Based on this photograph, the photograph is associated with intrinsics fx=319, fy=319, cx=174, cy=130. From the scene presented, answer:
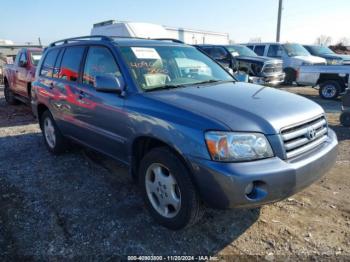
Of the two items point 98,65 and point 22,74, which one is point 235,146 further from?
point 22,74

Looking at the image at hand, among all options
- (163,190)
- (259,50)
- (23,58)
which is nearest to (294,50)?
(259,50)

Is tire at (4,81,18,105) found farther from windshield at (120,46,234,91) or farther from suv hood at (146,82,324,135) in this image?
suv hood at (146,82,324,135)

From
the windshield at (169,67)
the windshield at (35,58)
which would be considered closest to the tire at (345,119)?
the windshield at (169,67)

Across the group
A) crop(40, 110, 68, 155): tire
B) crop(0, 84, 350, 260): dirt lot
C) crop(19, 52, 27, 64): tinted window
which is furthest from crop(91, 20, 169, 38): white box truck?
crop(0, 84, 350, 260): dirt lot

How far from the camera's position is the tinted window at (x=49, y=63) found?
16.6 feet

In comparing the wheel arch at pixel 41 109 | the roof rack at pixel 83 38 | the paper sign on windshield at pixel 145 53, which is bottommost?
the wheel arch at pixel 41 109

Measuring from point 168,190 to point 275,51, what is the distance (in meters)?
14.0

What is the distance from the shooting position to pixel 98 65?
12.8ft

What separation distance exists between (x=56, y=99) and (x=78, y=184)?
4.64ft

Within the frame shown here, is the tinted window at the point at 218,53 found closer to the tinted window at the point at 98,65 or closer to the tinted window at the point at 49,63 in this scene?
the tinted window at the point at 49,63

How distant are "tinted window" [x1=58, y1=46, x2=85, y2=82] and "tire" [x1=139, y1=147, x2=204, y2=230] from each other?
6.23ft

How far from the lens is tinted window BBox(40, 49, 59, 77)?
16.6ft

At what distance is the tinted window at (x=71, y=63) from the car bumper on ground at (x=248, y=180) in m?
2.50

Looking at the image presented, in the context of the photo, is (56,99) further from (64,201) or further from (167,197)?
(167,197)
